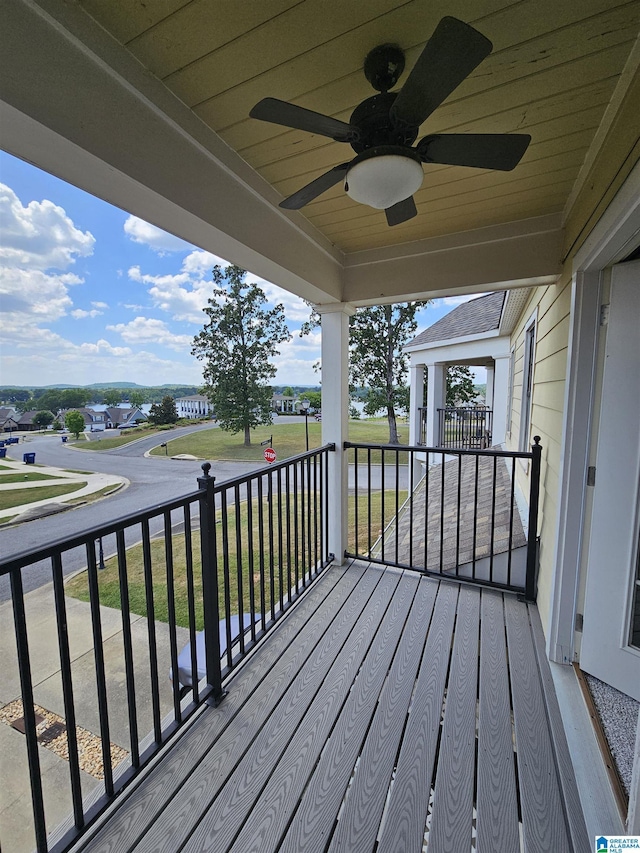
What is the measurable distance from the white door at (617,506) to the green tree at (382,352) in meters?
9.60

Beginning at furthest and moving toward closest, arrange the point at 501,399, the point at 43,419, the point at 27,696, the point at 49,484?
the point at 501,399, the point at 49,484, the point at 43,419, the point at 27,696

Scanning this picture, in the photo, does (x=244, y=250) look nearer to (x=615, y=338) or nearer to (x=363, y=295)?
(x=363, y=295)

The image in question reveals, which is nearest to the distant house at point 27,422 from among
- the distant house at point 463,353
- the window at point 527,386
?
the window at point 527,386

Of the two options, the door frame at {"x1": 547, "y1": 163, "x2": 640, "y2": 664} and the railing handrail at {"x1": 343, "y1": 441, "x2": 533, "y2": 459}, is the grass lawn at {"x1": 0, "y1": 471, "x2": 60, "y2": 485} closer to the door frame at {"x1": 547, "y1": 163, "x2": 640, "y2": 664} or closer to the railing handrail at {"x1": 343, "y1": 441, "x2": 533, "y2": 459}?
the railing handrail at {"x1": 343, "y1": 441, "x2": 533, "y2": 459}

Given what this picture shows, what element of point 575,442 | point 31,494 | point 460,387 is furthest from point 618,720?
point 460,387

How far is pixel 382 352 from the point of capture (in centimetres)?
1200

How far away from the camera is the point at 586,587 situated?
1.82 meters

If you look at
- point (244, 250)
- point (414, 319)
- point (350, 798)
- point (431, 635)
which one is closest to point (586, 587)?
point (431, 635)

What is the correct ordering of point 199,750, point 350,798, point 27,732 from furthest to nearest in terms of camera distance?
point 199,750, point 350,798, point 27,732

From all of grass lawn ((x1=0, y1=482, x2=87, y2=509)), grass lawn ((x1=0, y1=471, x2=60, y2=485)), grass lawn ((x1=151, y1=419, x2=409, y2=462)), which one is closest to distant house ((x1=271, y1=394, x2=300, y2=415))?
grass lawn ((x1=151, y1=419, x2=409, y2=462))

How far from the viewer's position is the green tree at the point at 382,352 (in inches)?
458

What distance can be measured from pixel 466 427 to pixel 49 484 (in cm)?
901

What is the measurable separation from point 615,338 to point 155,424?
9.12 ft

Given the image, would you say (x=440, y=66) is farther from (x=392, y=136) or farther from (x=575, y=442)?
(x=575, y=442)
